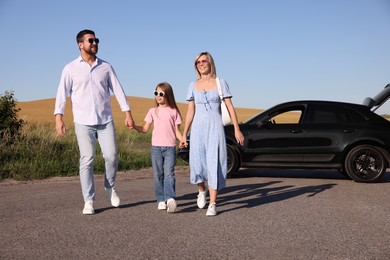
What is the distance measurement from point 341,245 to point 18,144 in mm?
9298

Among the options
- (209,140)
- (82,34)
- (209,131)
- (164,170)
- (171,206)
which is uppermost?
(82,34)

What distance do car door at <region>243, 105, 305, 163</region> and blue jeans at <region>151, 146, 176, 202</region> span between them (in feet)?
12.2

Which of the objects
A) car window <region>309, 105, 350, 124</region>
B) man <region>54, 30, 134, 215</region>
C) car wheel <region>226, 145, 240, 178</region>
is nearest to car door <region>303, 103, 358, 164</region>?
car window <region>309, 105, 350, 124</region>

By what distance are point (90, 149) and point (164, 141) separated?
943mm

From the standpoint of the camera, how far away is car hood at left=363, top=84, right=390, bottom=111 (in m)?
10.5

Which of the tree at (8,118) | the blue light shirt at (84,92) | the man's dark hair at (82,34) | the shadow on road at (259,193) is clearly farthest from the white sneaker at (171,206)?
the tree at (8,118)

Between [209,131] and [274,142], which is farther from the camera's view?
[274,142]

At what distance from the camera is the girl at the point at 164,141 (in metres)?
6.06

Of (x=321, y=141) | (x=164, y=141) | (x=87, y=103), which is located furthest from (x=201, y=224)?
(x=321, y=141)

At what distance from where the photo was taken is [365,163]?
9.13m

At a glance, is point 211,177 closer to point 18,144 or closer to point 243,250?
point 243,250

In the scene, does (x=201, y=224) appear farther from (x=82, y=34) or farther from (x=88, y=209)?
(x=82, y=34)

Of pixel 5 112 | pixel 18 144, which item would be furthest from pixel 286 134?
pixel 5 112

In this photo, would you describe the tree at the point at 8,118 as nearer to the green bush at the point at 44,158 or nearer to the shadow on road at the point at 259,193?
the green bush at the point at 44,158
